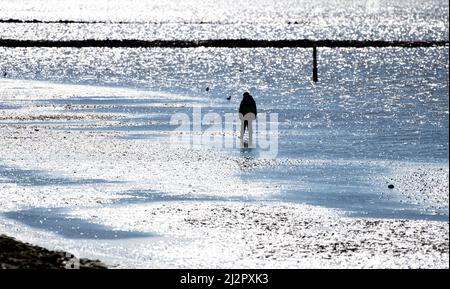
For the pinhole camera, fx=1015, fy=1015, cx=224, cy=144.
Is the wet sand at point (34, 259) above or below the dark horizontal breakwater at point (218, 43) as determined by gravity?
below

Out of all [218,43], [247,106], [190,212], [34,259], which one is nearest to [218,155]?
[247,106]

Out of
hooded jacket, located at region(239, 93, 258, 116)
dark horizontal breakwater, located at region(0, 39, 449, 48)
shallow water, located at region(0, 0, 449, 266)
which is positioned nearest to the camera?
shallow water, located at region(0, 0, 449, 266)

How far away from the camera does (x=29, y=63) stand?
378 ft

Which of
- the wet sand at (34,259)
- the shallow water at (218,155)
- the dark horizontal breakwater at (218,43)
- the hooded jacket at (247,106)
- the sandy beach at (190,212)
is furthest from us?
the dark horizontal breakwater at (218,43)

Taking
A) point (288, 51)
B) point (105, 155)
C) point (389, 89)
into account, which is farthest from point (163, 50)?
point (105, 155)

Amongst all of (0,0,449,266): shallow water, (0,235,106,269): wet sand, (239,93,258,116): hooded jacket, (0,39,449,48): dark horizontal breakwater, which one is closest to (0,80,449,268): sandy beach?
(0,0,449,266): shallow water

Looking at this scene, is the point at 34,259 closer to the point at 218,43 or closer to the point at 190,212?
the point at 190,212

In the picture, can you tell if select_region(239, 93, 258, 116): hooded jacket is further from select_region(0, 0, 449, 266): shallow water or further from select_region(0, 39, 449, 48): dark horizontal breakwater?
select_region(0, 39, 449, 48): dark horizontal breakwater

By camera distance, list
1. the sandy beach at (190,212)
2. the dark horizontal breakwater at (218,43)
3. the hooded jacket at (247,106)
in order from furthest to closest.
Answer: the dark horizontal breakwater at (218,43), the hooded jacket at (247,106), the sandy beach at (190,212)

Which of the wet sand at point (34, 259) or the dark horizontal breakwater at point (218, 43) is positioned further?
the dark horizontal breakwater at point (218, 43)

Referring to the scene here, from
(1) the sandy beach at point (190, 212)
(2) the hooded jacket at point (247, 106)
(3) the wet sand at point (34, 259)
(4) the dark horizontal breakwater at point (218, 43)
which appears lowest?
(3) the wet sand at point (34, 259)

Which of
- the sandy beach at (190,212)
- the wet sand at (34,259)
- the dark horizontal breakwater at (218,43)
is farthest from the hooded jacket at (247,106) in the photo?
the dark horizontal breakwater at (218,43)

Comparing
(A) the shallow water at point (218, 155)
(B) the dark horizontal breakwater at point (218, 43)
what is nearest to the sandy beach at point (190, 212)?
(A) the shallow water at point (218, 155)

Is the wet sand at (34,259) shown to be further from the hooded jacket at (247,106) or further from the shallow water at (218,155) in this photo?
the hooded jacket at (247,106)
